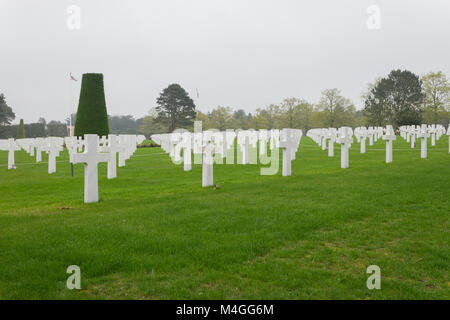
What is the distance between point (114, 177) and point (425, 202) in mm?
10040

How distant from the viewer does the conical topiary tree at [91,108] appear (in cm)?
3362

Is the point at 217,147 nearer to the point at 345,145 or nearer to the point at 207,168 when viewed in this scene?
the point at 207,168

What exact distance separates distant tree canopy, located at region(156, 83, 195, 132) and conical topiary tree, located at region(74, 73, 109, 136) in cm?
3129

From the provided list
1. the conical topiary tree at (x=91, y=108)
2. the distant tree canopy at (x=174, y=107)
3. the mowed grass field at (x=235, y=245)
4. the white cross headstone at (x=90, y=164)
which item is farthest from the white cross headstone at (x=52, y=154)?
the distant tree canopy at (x=174, y=107)

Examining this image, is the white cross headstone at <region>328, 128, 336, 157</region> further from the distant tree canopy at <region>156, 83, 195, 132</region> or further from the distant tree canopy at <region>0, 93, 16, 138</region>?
the distant tree canopy at <region>0, 93, 16, 138</region>

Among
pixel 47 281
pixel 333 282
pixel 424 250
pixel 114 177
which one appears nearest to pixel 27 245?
pixel 47 281

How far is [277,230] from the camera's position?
520 cm

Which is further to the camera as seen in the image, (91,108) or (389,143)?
(91,108)

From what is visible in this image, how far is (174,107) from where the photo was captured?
6625cm

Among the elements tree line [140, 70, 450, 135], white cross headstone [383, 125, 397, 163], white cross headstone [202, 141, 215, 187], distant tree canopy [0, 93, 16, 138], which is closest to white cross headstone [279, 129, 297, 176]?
white cross headstone [202, 141, 215, 187]

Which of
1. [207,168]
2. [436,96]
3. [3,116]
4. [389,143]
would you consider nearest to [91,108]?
[207,168]

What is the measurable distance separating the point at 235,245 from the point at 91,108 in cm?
3295

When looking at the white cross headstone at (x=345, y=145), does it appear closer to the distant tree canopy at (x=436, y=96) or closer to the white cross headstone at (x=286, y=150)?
the white cross headstone at (x=286, y=150)

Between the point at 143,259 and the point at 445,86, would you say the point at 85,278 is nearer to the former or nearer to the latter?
the point at 143,259
